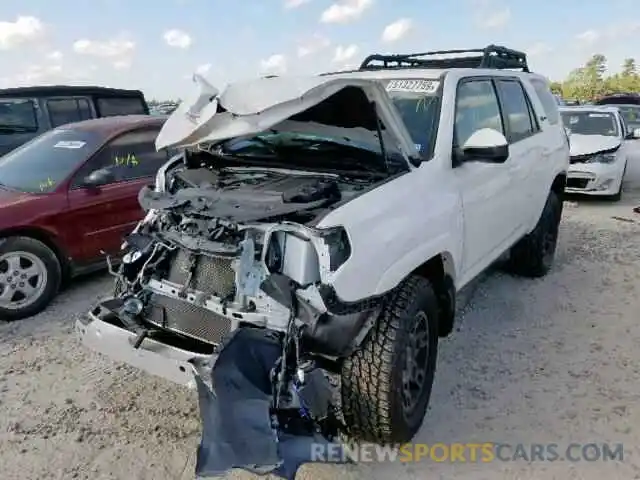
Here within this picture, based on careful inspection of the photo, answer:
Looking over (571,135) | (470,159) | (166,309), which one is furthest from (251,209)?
(571,135)

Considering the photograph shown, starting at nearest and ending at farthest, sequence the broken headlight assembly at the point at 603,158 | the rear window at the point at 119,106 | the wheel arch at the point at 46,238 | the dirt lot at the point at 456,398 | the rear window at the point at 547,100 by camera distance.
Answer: the dirt lot at the point at 456,398, the wheel arch at the point at 46,238, the rear window at the point at 547,100, the rear window at the point at 119,106, the broken headlight assembly at the point at 603,158

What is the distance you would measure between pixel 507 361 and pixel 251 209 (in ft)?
7.00

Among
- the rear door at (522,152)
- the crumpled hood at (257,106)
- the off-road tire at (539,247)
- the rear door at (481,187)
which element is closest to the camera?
the crumpled hood at (257,106)

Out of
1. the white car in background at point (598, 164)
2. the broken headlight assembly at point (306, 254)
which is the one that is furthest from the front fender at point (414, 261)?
the white car in background at point (598, 164)

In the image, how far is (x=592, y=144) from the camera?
9.23 metres

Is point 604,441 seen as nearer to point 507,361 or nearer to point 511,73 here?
point 507,361

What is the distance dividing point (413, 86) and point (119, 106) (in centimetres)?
673

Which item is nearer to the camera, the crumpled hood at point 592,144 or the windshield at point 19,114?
the windshield at point 19,114

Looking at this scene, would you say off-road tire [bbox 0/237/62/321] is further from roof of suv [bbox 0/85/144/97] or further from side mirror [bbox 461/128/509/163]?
roof of suv [bbox 0/85/144/97]

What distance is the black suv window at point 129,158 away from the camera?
5133mm

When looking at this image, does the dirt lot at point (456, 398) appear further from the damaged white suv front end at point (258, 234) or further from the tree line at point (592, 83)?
the tree line at point (592, 83)

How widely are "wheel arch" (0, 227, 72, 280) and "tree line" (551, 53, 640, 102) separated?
44.9 meters

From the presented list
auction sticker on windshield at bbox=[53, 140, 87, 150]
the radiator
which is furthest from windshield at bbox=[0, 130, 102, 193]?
the radiator

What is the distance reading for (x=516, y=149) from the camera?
434 cm
